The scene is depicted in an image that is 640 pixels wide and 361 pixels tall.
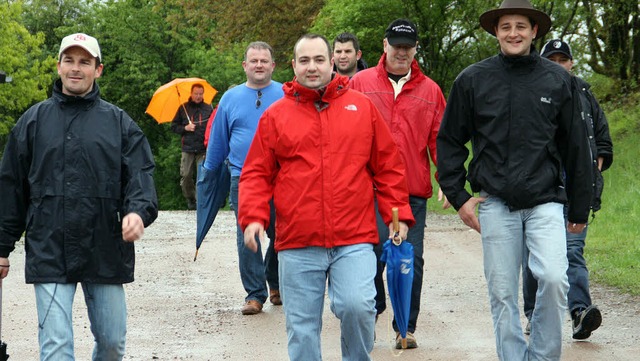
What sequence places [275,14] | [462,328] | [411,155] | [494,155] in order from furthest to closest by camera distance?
1. [275,14]
2. [462,328]
3. [411,155]
4. [494,155]

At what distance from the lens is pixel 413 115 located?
322 inches

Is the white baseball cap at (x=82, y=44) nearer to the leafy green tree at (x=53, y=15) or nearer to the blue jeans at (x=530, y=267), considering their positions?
the blue jeans at (x=530, y=267)

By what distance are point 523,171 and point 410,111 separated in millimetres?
1980

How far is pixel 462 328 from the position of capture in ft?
29.7

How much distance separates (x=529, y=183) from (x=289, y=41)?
26.0 meters

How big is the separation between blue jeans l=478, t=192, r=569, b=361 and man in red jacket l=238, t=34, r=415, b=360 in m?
0.54

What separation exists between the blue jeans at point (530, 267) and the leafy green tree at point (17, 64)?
174 feet

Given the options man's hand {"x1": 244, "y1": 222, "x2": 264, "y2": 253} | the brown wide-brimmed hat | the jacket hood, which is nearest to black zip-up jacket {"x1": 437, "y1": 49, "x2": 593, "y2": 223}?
the brown wide-brimmed hat

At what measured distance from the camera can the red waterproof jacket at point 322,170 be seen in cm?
604

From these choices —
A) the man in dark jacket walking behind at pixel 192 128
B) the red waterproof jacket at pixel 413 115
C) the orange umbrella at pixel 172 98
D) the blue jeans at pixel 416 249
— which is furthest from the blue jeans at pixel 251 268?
the orange umbrella at pixel 172 98

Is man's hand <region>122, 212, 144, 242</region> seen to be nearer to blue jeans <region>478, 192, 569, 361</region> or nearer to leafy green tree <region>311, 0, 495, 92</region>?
blue jeans <region>478, 192, 569, 361</region>

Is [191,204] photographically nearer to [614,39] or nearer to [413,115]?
[614,39]

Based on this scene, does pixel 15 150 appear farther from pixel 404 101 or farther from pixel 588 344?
pixel 588 344

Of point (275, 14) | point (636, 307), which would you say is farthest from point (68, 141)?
point (275, 14)
